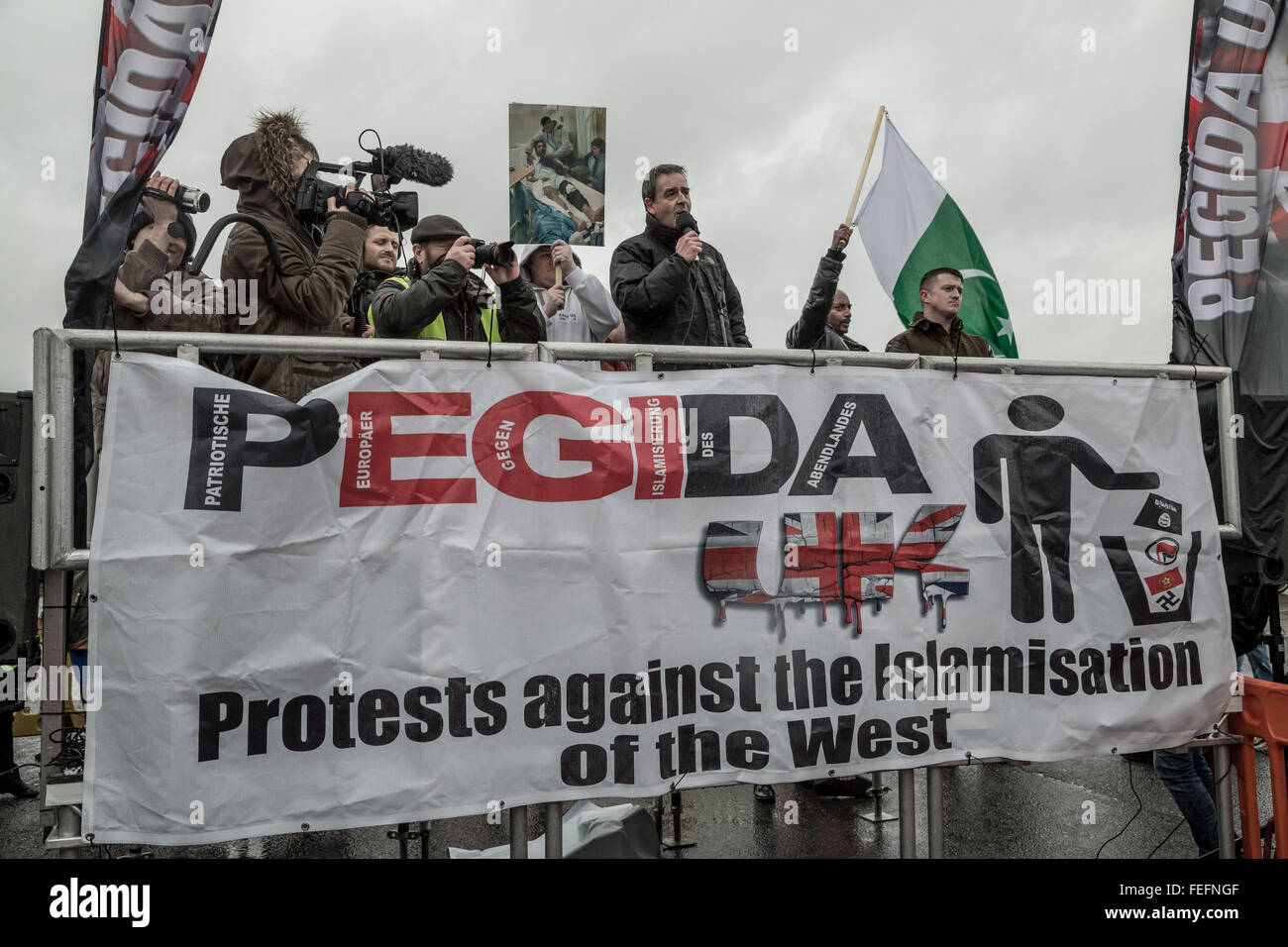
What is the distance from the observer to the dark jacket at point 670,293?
489cm

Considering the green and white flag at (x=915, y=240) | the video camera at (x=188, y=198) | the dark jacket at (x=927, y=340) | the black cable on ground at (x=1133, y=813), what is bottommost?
the black cable on ground at (x=1133, y=813)

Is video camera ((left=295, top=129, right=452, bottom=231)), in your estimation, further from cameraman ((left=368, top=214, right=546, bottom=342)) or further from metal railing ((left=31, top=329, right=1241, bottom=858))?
metal railing ((left=31, top=329, right=1241, bottom=858))

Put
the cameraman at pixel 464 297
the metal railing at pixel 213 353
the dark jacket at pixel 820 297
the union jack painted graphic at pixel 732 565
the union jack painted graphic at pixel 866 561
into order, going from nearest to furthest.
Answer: the metal railing at pixel 213 353 → the union jack painted graphic at pixel 732 565 → the union jack painted graphic at pixel 866 561 → the cameraman at pixel 464 297 → the dark jacket at pixel 820 297

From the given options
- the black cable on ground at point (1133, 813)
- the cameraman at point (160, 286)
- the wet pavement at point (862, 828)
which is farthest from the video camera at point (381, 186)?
the black cable on ground at point (1133, 813)

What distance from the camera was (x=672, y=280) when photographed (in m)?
4.86

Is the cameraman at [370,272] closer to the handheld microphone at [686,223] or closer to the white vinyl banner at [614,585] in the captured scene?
the handheld microphone at [686,223]

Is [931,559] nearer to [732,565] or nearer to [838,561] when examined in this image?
[838,561]

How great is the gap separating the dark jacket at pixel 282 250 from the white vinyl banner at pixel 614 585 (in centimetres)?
74

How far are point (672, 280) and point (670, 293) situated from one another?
0.21 feet

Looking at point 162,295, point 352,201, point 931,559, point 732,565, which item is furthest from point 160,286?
point 931,559

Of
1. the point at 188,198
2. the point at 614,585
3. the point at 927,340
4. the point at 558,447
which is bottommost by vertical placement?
the point at 614,585

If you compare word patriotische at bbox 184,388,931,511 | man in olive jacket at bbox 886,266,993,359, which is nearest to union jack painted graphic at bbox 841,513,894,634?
word patriotische at bbox 184,388,931,511
